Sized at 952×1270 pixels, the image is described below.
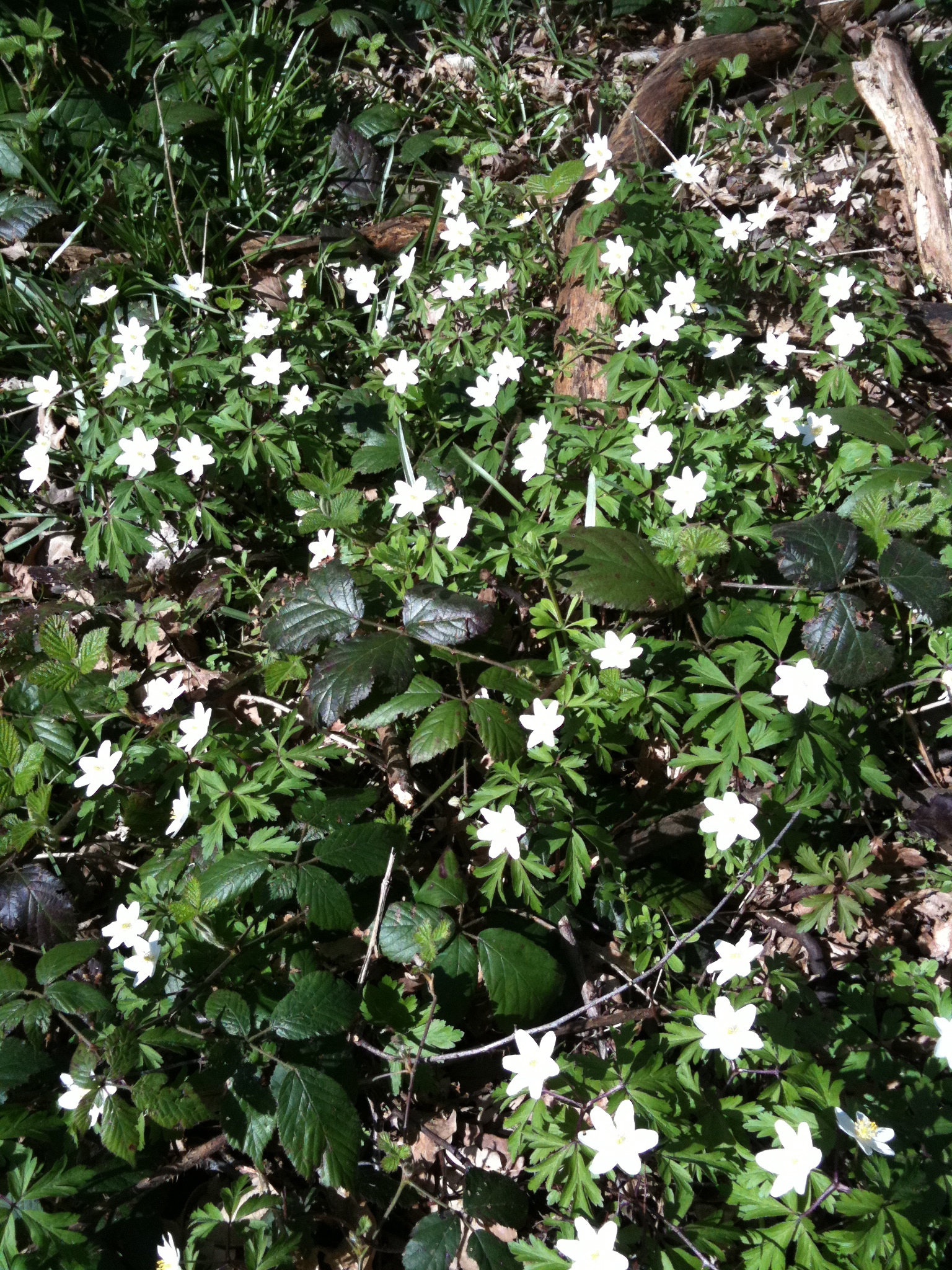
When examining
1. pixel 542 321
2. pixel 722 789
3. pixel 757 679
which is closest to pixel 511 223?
pixel 542 321

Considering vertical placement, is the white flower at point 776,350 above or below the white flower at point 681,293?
below

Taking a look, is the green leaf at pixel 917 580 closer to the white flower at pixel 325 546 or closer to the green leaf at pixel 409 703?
the green leaf at pixel 409 703

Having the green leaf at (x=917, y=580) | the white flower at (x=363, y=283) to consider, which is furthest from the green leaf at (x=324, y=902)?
the white flower at (x=363, y=283)

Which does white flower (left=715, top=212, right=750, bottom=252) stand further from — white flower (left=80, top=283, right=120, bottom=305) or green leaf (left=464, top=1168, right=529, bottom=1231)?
green leaf (left=464, top=1168, right=529, bottom=1231)

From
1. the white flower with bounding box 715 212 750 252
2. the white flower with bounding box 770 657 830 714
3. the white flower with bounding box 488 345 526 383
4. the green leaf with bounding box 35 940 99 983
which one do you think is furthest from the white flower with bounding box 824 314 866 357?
the green leaf with bounding box 35 940 99 983

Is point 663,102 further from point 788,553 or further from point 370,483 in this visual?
point 788,553
